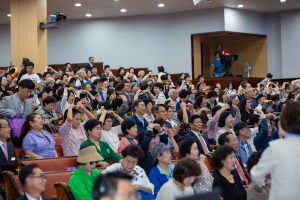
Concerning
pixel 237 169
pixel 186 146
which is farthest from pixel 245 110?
pixel 186 146

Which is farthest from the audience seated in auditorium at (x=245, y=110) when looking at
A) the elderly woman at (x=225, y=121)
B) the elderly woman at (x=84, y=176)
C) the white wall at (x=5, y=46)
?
the white wall at (x=5, y=46)

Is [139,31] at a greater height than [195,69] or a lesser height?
greater

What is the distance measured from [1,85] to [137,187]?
421 centimetres

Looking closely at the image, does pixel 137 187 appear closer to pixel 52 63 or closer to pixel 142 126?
pixel 142 126

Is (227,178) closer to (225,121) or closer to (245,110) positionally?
(225,121)

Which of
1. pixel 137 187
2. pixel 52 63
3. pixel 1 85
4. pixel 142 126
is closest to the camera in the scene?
pixel 137 187

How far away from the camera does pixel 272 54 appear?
14.3 metres

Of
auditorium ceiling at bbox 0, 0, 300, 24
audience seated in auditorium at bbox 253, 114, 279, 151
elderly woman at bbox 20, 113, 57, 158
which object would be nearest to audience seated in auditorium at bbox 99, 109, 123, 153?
elderly woman at bbox 20, 113, 57, 158

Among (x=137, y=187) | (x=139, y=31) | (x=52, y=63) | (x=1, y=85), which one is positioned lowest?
(x=137, y=187)

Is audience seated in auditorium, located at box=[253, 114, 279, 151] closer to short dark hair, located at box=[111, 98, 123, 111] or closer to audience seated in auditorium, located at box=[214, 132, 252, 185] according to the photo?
audience seated in auditorium, located at box=[214, 132, 252, 185]

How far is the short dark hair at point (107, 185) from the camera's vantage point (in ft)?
3.82

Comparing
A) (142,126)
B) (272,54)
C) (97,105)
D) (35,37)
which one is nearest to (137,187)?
(142,126)

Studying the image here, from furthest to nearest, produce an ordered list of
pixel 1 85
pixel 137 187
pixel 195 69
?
1. pixel 195 69
2. pixel 1 85
3. pixel 137 187

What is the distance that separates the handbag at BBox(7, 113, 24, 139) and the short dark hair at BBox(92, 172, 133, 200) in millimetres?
3489
